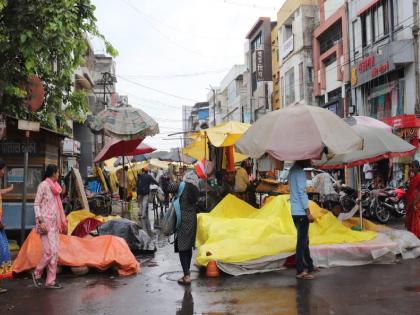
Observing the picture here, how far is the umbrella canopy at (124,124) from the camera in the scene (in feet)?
42.3

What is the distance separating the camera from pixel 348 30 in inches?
1205

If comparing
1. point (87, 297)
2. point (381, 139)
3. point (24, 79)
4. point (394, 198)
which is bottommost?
point (87, 297)

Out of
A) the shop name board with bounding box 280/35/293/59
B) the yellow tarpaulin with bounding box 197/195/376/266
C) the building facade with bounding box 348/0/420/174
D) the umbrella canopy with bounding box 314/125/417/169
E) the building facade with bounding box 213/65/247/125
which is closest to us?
the yellow tarpaulin with bounding box 197/195/376/266

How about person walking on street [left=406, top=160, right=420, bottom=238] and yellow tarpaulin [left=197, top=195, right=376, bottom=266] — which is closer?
yellow tarpaulin [left=197, top=195, right=376, bottom=266]

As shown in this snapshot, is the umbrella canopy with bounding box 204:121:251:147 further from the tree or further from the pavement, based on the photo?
the pavement

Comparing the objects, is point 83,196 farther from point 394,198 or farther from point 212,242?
point 394,198

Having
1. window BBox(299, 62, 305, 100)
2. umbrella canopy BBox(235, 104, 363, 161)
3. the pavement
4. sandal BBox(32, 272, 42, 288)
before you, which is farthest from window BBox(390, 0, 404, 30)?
sandal BBox(32, 272, 42, 288)

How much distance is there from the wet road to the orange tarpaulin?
23cm

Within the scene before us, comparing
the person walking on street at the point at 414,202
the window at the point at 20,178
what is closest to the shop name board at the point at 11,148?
the window at the point at 20,178

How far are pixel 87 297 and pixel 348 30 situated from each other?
27.0 meters

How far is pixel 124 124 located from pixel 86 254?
469 centimetres

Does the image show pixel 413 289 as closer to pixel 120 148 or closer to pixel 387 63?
pixel 120 148

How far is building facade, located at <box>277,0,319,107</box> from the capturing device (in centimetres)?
3803

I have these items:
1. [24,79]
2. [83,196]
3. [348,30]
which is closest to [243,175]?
[83,196]
